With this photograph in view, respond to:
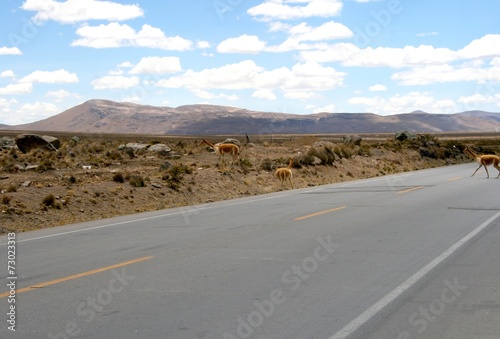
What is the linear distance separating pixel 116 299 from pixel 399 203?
12.5 metres

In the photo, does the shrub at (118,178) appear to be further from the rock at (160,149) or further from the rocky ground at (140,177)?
the rock at (160,149)

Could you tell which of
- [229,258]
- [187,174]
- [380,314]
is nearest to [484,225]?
[229,258]

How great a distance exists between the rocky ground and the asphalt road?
3.51 meters

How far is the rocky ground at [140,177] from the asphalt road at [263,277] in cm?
351

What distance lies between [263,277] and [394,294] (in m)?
1.88

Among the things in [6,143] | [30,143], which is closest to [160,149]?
[30,143]

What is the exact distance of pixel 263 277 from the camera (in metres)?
9.20

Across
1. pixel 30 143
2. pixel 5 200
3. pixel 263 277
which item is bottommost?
pixel 5 200

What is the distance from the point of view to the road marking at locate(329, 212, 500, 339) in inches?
266

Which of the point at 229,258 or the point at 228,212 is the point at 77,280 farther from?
the point at 228,212

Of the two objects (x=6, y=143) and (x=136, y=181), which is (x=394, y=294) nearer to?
(x=136, y=181)

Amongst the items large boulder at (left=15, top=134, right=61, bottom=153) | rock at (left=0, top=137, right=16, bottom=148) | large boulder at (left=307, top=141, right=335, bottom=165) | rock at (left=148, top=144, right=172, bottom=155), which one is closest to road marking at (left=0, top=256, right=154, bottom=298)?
large boulder at (left=307, top=141, right=335, bottom=165)

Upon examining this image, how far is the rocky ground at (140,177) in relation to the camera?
19453 mm

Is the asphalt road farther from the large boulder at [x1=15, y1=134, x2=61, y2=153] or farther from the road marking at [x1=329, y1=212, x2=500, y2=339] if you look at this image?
the large boulder at [x1=15, y1=134, x2=61, y2=153]
